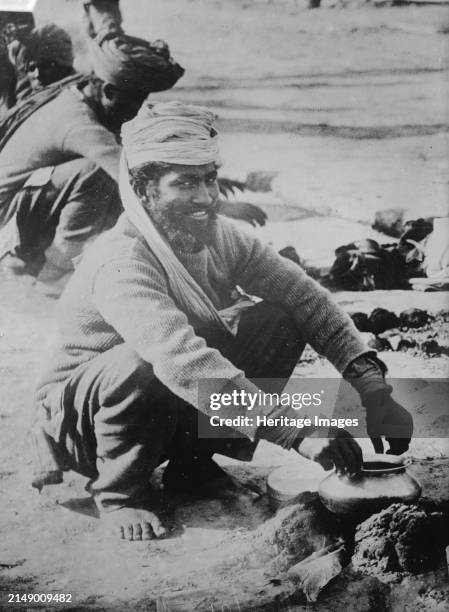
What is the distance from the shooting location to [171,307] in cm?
372

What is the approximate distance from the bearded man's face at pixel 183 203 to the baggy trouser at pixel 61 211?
0.25m

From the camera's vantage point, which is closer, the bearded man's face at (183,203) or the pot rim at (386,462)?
the pot rim at (386,462)

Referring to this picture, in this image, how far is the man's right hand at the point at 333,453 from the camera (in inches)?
144

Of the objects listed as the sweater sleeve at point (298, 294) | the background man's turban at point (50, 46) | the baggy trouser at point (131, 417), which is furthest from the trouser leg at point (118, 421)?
the background man's turban at point (50, 46)

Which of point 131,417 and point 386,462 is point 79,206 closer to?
point 131,417

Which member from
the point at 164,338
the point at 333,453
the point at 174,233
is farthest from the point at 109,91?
the point at 333,453

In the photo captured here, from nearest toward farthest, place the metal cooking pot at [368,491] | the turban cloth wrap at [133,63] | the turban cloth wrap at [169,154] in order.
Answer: the metal cooking pot at [368,491]
the turban cloth wrap at [169,154]
the turban cloth wrap at [133,63]

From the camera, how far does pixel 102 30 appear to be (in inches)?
159

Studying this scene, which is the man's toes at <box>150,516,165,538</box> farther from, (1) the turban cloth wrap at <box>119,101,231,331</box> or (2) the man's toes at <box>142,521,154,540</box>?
(1) the turban cloth wrap at <box>119,101,231,331</box>

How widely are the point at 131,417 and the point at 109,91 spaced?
1707 millimetres

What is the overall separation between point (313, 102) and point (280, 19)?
1.60 ft

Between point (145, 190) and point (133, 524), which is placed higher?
point (145, 190)

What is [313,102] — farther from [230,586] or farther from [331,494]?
[230,586]
